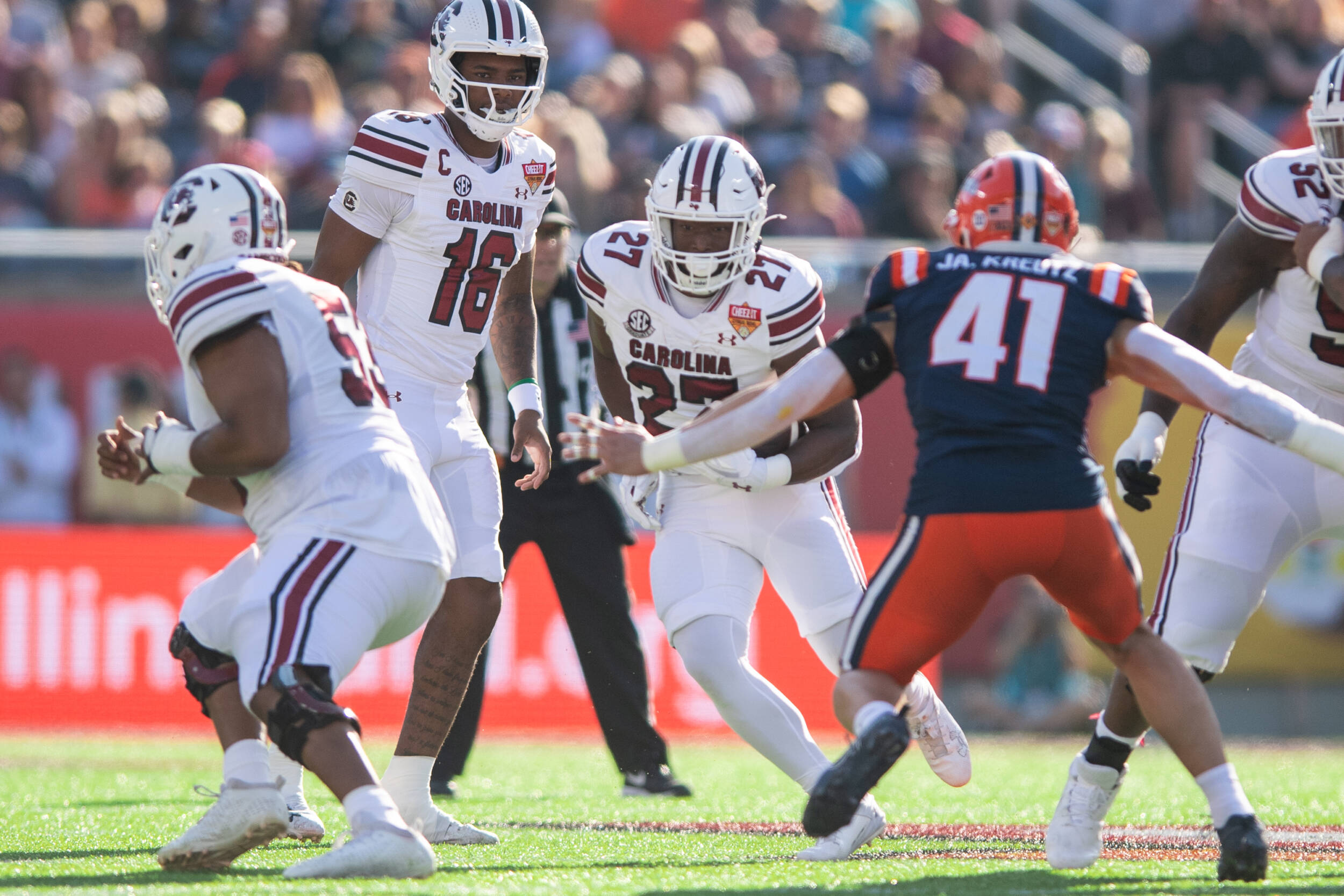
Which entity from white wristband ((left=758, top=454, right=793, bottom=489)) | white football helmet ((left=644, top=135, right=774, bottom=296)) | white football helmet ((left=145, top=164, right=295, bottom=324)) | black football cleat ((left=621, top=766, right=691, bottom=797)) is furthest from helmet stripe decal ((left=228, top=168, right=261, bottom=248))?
black football cleat ((left=621, top=766, right=691, bottom=797))

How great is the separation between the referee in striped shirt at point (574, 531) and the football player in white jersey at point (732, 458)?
158cm

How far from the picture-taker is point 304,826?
475 centimetres

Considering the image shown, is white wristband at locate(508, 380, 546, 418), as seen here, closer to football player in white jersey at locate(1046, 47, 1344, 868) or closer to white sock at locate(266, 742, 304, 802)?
white sock at locate(266, 742, 304, 802)

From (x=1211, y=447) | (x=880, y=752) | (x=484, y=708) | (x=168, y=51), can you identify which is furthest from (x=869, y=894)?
(x=168, y=51)

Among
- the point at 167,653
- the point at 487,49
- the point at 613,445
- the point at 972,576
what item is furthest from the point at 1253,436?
the point at 167,653

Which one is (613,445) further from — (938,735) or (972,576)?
(938,735)

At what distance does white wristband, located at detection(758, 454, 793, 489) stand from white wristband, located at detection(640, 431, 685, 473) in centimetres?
79

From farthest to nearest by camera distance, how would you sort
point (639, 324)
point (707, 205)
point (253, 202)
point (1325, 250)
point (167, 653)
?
point (167, 653) < point (639, 324) < point (707, 205) < point (1325, 250) < point (253, 202)

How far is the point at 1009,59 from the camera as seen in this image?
13.1 meters

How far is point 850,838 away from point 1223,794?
964 mm

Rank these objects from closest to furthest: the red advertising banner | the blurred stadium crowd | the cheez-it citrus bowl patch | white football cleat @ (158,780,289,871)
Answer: white football cleat @ (158,780,289,871) < the cheez-it citrus bowl patch < the red advertising banner < the blurred stadium crowd

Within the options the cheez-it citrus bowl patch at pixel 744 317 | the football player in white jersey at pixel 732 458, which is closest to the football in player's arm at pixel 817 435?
the football player in white jersey at pixel 732 458

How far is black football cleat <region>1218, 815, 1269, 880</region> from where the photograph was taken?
376cm

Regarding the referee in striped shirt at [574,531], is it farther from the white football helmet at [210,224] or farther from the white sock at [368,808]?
the white sock at [368,808]
